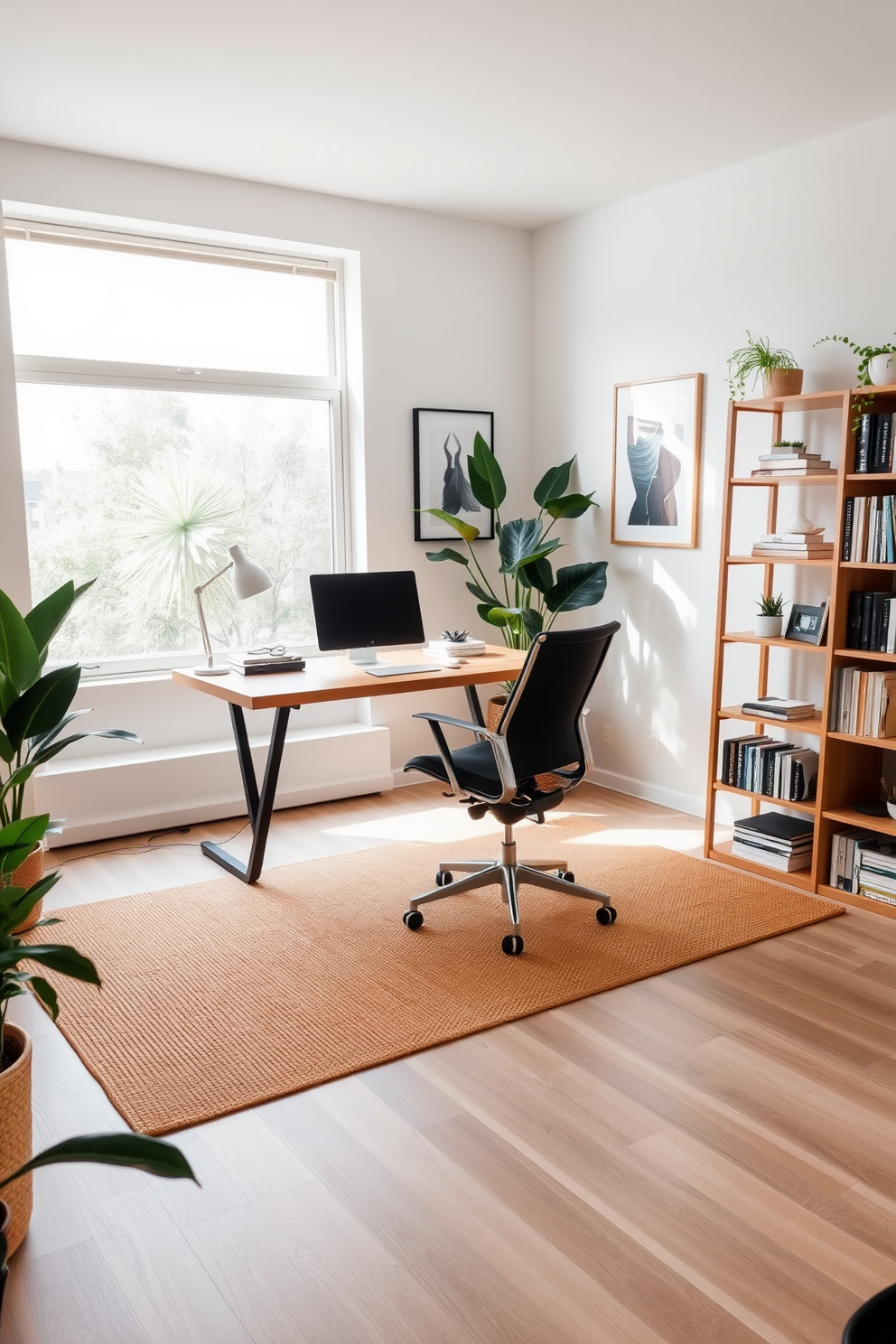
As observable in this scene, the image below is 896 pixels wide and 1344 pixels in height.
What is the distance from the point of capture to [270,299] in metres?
4.87

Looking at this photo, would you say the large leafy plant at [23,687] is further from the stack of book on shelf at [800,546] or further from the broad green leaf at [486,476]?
the broad green leaf at [486,476]

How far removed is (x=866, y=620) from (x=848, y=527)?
0.32 m

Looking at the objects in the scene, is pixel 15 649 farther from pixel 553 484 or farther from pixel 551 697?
pixel 553 484

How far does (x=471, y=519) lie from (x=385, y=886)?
2.22 m

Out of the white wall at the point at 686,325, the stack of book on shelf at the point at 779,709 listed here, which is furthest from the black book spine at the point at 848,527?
the stack of book on shelf at the point at 779,709

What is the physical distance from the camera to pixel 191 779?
4.54 meters

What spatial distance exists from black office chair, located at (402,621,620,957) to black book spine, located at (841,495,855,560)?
918 millimetres

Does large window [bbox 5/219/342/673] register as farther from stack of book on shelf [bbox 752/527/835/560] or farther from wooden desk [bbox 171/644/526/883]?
stack of book on shelf [bbox 752/527/835/560]

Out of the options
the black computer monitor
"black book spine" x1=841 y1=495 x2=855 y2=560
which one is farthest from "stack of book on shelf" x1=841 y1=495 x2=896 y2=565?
the black computer monitor

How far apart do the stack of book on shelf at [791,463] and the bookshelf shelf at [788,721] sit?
899mm

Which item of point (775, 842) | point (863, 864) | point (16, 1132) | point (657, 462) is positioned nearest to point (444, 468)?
point (657, 462)

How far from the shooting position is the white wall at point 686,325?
3859 millimetres

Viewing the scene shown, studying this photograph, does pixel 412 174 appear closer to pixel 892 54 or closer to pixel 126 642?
pixel 892 54

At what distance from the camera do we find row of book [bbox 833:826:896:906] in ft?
11.6
